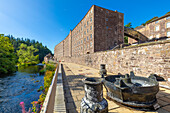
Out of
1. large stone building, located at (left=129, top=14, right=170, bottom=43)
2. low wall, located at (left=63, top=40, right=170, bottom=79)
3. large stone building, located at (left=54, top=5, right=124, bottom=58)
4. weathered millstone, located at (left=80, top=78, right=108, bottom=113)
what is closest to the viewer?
weathered millstone, located at (left=80, top=78, right=108, bottom=113)

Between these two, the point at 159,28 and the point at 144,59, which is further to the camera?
the point at 159,28

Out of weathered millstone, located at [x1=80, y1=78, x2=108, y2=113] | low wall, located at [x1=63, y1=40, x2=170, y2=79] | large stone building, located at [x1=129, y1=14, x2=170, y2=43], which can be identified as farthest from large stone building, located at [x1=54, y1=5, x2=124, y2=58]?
weathered millstone, located at [x1=80, y1=78, x2=108, y2=113]

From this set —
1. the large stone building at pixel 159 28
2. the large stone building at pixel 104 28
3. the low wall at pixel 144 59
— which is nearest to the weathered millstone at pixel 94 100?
the low wall at pixel 144 59

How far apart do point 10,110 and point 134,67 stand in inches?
444

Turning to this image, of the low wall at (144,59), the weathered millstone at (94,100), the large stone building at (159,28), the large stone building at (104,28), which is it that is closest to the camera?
the weathered millstone at (94,100)

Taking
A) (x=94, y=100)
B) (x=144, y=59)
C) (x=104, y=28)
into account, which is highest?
(x=104, y=28)

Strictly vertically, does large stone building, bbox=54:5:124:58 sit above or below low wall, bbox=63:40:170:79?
above

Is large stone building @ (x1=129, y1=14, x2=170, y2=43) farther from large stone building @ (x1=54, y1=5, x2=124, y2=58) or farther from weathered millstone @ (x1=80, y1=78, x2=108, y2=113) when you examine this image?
weathered millstone @ (x1=80, y1=78, x2=108, y2=113)

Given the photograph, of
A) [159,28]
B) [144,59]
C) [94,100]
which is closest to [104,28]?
[159,28]

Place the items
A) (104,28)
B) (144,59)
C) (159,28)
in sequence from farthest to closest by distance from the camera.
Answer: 1. (159,28)
2. (104,28)
3. (144,59)

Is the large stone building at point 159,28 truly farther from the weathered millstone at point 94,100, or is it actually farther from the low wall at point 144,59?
the weathered millstone at point 94,100

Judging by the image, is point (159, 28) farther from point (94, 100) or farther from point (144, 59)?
point (94, 100)

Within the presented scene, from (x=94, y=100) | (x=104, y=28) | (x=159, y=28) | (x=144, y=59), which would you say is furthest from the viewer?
(x=159, y=28)

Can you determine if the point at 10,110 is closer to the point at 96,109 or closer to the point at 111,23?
the point at 96,109
